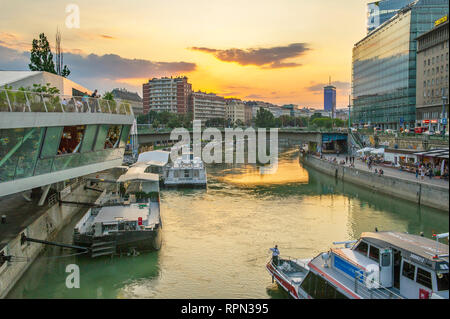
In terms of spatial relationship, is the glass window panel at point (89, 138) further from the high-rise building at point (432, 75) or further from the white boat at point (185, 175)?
the high-rise building at point (432, 75)

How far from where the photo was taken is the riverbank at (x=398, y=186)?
26344mm

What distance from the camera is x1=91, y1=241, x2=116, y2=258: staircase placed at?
16.5 metres

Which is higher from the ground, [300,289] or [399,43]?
[399,43]

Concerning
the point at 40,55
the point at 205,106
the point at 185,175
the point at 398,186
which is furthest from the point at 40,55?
the point at 205,106

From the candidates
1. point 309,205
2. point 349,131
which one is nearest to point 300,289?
point 309,205

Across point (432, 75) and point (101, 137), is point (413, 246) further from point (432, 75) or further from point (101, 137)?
point (432, 75)

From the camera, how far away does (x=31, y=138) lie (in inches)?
555

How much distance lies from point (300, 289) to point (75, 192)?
728 inches

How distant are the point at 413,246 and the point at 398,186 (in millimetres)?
22413

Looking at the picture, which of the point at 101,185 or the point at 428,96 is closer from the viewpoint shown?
the point at 101,185

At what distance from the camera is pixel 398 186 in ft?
102

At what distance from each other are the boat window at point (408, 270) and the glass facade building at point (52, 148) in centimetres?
1216

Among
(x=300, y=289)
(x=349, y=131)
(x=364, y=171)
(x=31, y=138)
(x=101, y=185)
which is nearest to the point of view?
(x=300, y=289)
